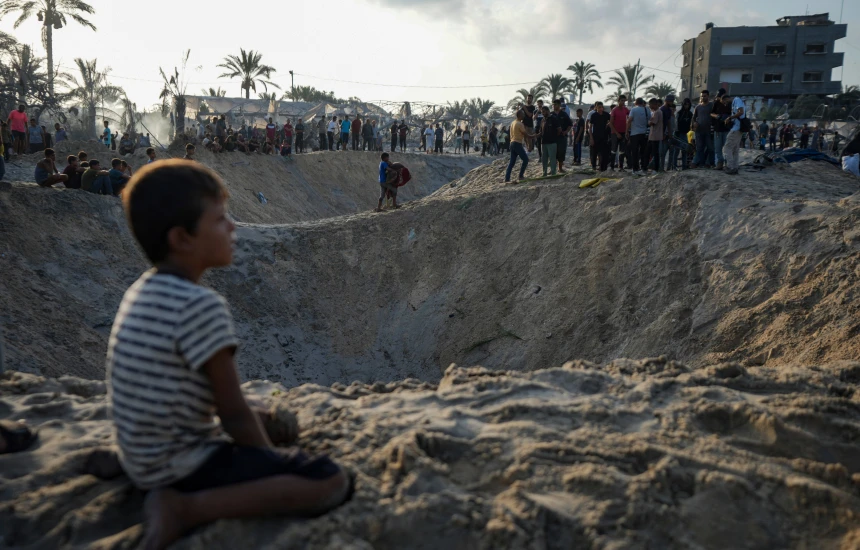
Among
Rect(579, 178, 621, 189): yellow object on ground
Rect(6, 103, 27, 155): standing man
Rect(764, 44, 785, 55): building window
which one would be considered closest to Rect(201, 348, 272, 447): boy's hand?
Rect(579, 178, 621, 189): yellow object on ground

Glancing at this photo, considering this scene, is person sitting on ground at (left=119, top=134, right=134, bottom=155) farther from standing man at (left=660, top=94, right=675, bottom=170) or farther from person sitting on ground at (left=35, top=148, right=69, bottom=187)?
standing man at (left=660, top=94, right=675, bottom=170)

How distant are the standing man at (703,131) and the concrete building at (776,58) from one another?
36.8 meters

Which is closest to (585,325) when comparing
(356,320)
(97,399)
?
(356,320)

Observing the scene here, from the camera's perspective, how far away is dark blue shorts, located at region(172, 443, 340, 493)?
7.11 ft

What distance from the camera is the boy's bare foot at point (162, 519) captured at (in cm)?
204

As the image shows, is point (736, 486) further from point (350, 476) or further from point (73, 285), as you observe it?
point (73, 285)

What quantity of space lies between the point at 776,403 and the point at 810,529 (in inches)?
41.2

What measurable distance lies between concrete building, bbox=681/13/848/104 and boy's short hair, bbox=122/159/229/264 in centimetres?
4835

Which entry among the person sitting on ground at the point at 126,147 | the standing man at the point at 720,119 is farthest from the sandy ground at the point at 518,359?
the person sitting on ground at the point at 126,147

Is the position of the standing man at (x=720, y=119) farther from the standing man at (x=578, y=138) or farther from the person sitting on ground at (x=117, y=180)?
the person sitting on ground at (x=117, y=180)

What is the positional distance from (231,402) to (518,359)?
7.60 metres

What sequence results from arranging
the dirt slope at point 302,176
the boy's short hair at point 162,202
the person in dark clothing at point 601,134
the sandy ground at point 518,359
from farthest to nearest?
1. the dirt slope at point 302,176
2. the person in dark clothing at point 601,134
3. the sandy ground at point 518,359
4. the boy's short hair at point 162,202

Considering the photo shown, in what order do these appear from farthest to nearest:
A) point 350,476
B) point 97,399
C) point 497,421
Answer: point 97,399 → point 497,421 → point 350,476

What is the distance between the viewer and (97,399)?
12.2ft
